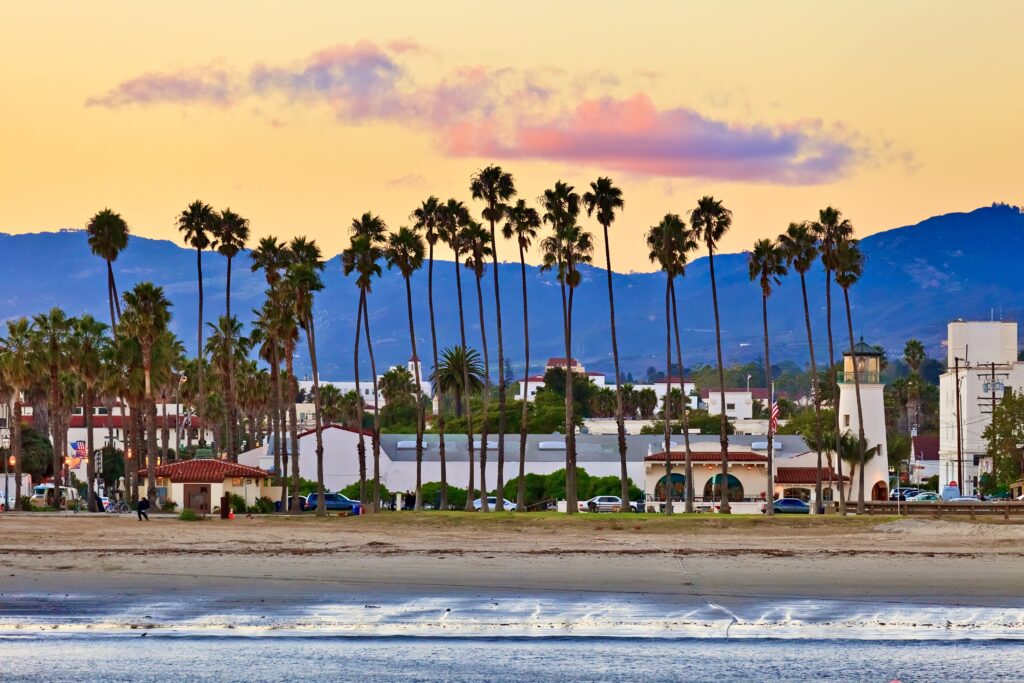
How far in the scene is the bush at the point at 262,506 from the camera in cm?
7762

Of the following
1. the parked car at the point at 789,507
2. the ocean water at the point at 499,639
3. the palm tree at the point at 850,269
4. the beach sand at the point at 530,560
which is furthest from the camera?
the parked car at the point at 789,507

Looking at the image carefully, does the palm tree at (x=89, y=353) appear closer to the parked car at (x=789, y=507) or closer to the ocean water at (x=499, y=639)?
the parked car at (x=789, y=507)

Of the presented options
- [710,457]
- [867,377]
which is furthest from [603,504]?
[867,377]

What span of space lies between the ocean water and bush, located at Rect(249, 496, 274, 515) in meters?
47.9

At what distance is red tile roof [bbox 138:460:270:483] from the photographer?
76250 mm

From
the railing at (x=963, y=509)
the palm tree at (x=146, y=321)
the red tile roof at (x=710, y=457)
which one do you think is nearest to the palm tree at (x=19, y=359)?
the palm tree at (x=146, y=321)

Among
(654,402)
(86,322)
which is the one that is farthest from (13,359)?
(654,402)

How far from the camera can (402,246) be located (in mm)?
84188

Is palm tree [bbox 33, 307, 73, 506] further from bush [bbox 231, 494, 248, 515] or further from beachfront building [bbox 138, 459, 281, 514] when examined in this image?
bush [bbox 231, 494, 248, 515]

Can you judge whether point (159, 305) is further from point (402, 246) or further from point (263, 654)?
point (263, 654)

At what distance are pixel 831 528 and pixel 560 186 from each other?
29.1 meters

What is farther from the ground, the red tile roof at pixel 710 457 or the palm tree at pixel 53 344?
the palm tree at pixel 53 344

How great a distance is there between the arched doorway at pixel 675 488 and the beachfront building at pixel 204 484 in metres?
23.9

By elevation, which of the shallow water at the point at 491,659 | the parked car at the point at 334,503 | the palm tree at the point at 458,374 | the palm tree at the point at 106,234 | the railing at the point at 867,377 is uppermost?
the palm tree at the point at 106,234
